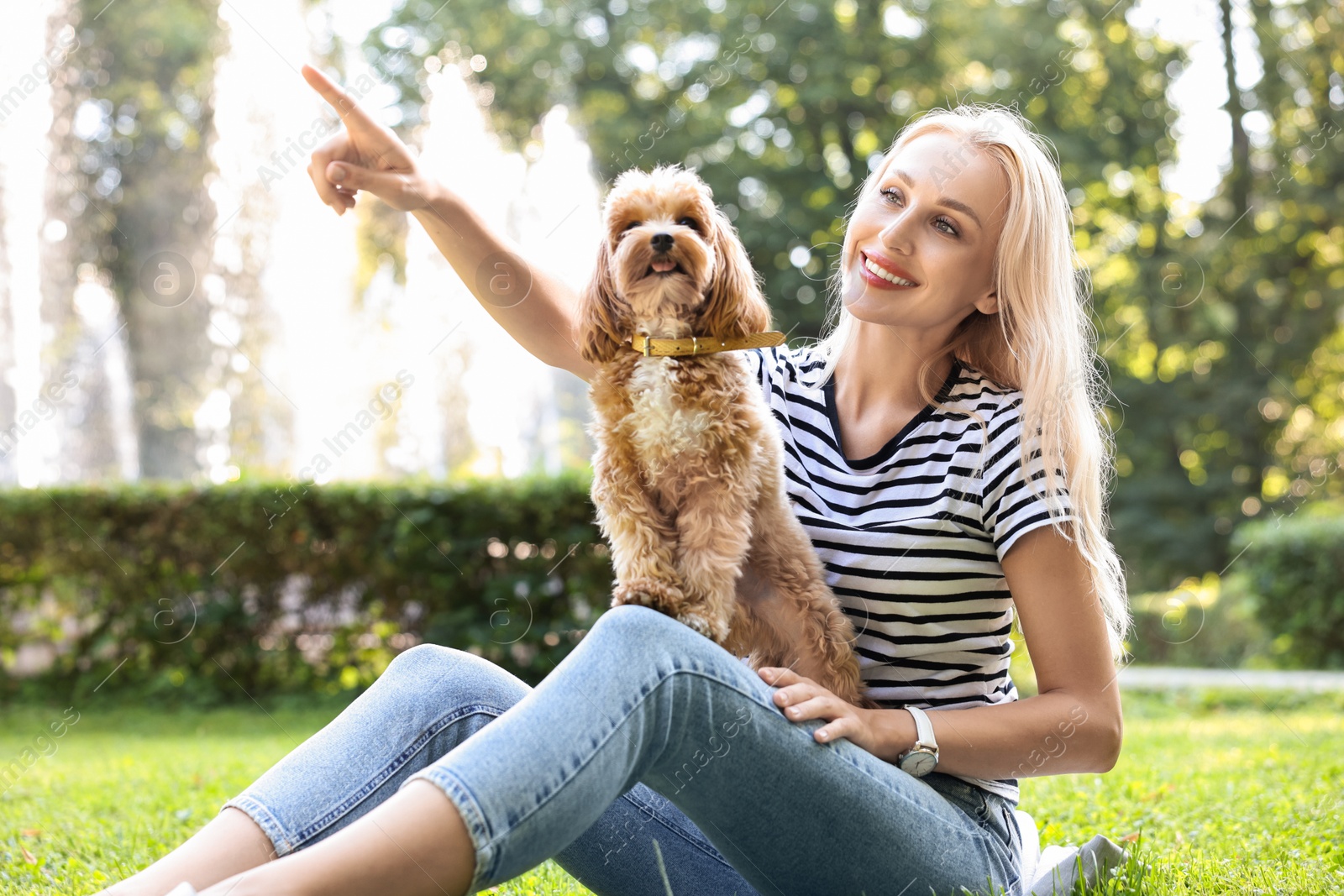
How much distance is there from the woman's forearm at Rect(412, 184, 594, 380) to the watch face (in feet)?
3.64

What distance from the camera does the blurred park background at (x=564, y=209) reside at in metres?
15.2

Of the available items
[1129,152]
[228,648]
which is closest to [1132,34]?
[1129,152]

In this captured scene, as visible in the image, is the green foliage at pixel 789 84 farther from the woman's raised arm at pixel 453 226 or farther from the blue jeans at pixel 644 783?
the blue jeans at pixel 644 783

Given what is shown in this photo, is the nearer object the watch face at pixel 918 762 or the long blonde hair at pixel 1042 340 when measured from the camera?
the watch face at pixel 918 762

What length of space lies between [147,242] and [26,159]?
2253 millimetres

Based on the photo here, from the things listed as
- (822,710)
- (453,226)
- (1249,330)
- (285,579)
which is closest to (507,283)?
(453,226)

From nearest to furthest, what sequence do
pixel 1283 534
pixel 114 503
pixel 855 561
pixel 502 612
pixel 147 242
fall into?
pixel 855 561 < pixel 502 612 < pixel 114 503 < pixel 1283 534 < pixel 147 242

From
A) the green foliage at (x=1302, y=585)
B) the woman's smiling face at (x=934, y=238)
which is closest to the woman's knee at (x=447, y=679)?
the woman's smiling face at (x=934, y=238)

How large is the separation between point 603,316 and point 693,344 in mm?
218

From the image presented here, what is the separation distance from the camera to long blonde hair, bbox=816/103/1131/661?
2.20 meters

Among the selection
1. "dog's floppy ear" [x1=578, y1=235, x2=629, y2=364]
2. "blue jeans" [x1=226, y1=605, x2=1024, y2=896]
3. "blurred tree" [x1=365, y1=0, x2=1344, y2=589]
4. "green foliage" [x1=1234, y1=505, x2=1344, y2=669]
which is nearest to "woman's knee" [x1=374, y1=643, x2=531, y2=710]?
"blue jeans" [x1=226, y1=605, x2=1024, y2=896]

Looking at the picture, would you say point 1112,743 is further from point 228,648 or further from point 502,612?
point 228,648

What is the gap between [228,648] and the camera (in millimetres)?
7973

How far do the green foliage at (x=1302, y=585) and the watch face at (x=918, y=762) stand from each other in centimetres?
939
